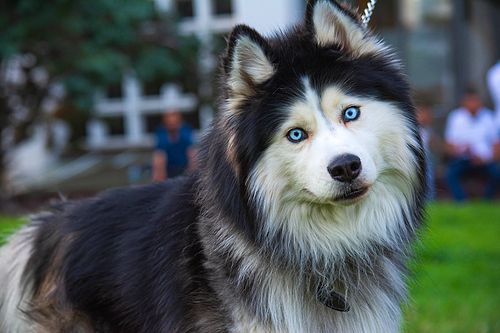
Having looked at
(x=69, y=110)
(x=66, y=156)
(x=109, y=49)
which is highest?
(x=109, y=49)

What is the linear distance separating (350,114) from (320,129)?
0.55 feet

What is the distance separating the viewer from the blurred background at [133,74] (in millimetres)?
14469

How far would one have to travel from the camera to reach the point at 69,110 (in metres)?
17.0

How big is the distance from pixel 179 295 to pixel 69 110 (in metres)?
14.1

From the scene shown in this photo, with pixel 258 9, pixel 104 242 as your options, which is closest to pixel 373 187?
pixel 104 242

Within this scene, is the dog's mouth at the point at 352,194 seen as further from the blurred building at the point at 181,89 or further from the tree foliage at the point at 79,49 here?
the blurred building at the point at 181,89

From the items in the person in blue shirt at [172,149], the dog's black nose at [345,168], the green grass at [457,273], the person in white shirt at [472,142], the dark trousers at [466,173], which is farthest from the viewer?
the dark trousers at [466,173]

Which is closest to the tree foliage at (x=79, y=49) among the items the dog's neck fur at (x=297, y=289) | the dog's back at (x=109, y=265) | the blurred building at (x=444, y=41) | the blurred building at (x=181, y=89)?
the blurred building at (x=181, y=89)

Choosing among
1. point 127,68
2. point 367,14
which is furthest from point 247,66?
point 127,68

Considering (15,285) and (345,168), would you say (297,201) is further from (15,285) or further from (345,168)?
(15,285)

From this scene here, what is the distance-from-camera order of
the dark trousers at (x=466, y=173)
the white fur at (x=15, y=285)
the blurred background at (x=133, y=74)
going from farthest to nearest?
the blurred background at (x=133, y=74) → the dark trousers at (x=466, y=173) → the white fur at (x=15, y=285)

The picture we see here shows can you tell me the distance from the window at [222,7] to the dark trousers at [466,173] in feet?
26.6

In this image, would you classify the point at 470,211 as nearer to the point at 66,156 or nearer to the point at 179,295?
the point at 179,295

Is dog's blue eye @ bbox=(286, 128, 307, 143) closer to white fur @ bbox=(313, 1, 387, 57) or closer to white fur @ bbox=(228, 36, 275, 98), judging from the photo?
white fur @ bbox=(228, 36, 275, 98)
